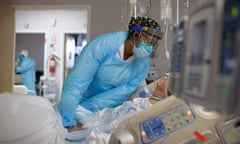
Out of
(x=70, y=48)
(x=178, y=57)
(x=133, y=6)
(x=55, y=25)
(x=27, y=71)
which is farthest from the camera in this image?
(x=70, y=48)

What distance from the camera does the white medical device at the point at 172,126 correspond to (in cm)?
83

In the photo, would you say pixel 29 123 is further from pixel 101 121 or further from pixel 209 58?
pixel 209 58

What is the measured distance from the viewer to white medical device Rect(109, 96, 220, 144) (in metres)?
0.83

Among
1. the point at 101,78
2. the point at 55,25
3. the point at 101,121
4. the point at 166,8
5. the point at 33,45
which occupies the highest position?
the point at 55,25

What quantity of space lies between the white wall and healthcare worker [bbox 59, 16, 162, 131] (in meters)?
3.63

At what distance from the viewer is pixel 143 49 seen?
1.86m

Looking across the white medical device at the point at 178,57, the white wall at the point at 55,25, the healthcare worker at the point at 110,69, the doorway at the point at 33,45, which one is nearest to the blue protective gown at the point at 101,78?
the healthcare worker at the point at 110,69

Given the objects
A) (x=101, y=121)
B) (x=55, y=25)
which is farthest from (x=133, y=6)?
(x=55, y=25)

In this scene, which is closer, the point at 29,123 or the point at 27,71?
the point at 29,123

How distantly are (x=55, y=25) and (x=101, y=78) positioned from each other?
407cm

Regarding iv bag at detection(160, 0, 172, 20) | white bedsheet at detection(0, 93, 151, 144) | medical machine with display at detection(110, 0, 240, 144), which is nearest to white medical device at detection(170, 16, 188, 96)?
medical machine with display at detection(110, 0, 240, 144)

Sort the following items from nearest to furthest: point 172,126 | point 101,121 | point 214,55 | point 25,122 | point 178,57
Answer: point 214,55 < point 178,57 < point 172,126 < point 25,122 < point 101,121

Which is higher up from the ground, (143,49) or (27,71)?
(143,49)

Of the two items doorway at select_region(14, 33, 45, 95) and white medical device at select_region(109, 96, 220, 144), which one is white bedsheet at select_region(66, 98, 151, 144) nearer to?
white medical device at select_region(109, 96, 220, 144)
